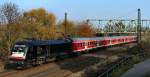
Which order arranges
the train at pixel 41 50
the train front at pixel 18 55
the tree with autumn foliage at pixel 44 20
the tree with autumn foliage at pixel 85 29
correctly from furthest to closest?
the tree with autumn foliage at pixel 85 29
the tree with autumn foliage at pixel 44 20
the train at pixel 41 50
the train front at pixel 18 55

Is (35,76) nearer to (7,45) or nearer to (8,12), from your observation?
(7,45)

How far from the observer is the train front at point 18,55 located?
32250 millimetres

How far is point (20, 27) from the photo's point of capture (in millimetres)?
43781

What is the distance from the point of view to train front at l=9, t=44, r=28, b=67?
3225cm

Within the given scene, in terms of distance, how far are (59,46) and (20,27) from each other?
244 inches

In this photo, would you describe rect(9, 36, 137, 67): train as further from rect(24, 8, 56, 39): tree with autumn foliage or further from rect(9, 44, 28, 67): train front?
rect(24, 8, 56, 39): tree with autumn foliage

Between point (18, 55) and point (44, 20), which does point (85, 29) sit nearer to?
point (44, 20)

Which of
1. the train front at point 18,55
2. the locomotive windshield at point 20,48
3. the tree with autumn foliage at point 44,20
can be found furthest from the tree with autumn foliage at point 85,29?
the train front at point 18,55

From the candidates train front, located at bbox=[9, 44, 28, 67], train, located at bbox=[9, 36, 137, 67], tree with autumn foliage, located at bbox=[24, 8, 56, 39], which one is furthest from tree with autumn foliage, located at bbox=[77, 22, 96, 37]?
train front, located at bbox=[9, 44, 28, 67]

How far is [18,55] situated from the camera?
32.7 meters

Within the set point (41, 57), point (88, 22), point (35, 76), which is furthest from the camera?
point (88, 22)

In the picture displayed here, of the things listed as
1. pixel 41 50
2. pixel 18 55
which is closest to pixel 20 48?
pixel 18 55

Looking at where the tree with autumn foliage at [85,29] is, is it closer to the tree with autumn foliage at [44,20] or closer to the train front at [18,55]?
the tree with autumn foliage at [44,20]

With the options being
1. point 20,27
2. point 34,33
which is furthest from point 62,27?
point 20,27
